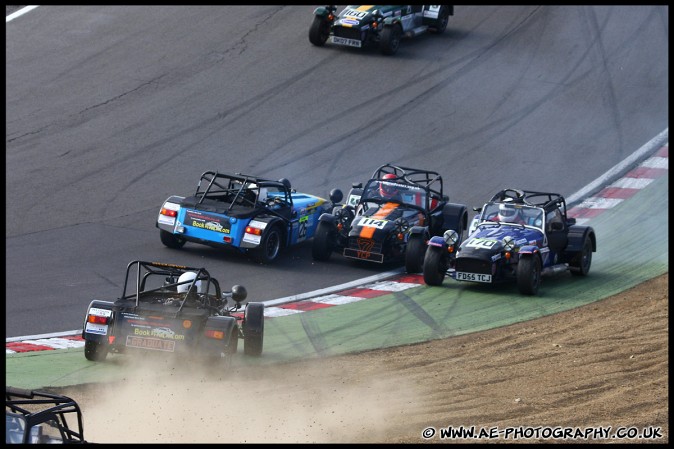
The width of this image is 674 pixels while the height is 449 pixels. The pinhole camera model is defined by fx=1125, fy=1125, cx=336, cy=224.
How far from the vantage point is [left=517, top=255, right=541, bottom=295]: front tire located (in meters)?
17.8

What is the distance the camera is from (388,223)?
19594 millimetres

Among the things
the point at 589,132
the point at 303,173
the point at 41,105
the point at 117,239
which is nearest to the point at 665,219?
the point at 589,132

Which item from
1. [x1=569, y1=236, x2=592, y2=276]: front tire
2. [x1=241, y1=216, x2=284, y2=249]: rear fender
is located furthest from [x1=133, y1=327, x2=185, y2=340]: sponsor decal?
[x1=569, y1=236, x2=592, y2=276]: front tire

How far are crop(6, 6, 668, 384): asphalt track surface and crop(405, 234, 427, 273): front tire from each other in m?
0.70

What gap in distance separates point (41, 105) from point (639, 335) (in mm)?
16234

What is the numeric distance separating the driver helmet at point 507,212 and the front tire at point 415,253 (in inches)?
54.2

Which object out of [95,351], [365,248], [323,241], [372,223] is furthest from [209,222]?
[95,351]

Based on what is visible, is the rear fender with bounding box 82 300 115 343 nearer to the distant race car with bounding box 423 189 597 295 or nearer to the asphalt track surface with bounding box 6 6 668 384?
the asphalt track surface with bounding box 6 6 668 384

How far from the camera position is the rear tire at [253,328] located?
14234 mm

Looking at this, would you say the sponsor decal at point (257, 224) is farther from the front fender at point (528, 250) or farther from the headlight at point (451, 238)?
the front fender at point (528, 250)

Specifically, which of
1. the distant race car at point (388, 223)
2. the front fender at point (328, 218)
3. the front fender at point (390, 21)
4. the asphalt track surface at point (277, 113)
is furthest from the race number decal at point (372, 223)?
the front fender at point (390, 21)

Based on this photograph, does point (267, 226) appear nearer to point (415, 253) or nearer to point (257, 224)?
point (257, 224)

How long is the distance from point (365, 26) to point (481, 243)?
40.7 feet

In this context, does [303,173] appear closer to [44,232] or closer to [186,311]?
[44,232]
